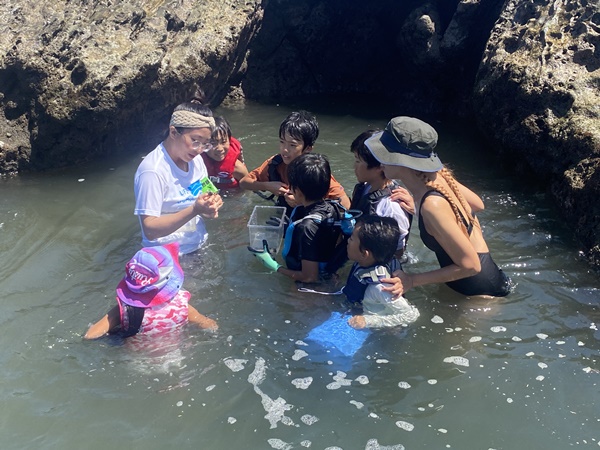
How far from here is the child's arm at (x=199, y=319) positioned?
159 inches

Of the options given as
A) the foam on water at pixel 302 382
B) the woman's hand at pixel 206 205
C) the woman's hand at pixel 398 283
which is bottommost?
the foam on water at pixel 302 382

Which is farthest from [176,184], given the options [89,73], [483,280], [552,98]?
[552,98]

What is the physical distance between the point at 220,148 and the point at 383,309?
2.53 m

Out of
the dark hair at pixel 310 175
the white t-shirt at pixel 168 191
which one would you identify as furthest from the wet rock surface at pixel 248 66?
the white t-shirt at pixel 168 191

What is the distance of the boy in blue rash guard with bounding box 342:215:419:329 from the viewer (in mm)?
3805

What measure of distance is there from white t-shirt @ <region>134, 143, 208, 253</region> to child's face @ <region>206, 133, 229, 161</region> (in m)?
0.92

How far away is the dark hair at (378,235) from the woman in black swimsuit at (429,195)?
18 cm

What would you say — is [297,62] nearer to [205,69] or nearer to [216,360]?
[205,69]

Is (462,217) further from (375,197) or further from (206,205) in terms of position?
(206,205)

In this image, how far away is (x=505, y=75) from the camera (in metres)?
6.64

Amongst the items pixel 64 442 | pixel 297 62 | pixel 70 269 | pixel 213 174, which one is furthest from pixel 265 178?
pixel 297 62

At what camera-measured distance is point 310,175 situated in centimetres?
420

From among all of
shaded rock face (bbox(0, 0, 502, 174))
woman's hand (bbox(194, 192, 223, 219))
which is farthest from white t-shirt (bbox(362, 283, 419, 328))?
shaded rock face (bbox(0, 0, 502, 174))

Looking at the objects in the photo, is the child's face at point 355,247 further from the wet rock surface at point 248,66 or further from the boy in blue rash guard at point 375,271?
the wet rock surface at point 248,66
